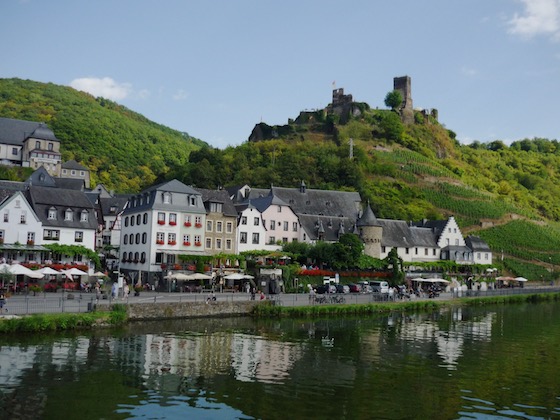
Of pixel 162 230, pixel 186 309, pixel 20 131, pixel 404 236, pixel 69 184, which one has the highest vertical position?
pixel 20 131

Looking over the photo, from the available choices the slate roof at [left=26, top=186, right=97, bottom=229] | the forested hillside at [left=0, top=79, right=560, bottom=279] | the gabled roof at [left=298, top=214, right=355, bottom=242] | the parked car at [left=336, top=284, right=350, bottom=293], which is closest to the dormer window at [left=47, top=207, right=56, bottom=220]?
the slate roof at [left=26, top=186, right=97, bottom=229]

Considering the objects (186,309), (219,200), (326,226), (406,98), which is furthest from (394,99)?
(186,309)

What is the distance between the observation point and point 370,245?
7612cm

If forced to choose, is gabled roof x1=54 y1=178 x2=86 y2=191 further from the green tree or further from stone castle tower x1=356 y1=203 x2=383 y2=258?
the green tree

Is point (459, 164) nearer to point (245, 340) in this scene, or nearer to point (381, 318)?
point (381, 318)

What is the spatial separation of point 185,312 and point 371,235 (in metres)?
37.3

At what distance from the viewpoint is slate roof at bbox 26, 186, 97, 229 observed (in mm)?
56531

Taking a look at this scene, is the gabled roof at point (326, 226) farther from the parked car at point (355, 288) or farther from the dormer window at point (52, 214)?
the dormer window at point (52, 214)

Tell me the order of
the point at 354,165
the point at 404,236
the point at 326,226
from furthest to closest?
the point at 354,165, the point at 404,236, the point at 326,226

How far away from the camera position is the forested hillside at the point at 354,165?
4144 inches

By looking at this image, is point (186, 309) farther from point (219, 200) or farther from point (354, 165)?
point (354, 165)

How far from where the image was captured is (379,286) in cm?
6625

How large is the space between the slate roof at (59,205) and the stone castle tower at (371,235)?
34.2m

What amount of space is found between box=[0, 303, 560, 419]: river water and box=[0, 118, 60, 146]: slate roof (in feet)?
268
